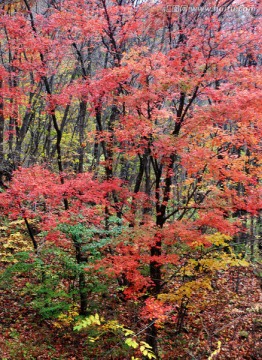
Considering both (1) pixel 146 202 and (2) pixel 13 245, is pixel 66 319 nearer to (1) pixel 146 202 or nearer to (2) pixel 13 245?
(2) pixel 13 245

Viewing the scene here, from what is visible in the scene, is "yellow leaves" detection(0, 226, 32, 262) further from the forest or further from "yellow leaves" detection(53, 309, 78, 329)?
"yellow leaves" detection(53, 309, 78, 329)

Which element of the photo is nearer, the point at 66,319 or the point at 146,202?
the point at 66,319

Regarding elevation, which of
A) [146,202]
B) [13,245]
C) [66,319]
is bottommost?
[66,319]

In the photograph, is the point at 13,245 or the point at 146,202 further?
the point at 13,245

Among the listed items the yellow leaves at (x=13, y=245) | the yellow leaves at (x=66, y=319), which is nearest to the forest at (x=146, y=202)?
the yellow leaves at (x=66, y=319)

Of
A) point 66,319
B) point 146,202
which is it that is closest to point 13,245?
point 66,319

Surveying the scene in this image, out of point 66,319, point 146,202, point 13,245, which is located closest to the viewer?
point 66,319

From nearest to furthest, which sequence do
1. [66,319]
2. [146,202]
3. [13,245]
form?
[66,319]
[146,202]
[13,245]

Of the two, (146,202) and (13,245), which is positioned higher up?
(146,202)

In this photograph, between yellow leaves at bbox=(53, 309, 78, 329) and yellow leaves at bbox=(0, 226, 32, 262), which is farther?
yellow leaves at bbox=(0, 226, 32, 262)

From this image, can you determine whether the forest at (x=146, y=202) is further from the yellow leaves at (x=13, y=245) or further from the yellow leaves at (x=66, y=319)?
the yellow leaves at (x=13, y=245)

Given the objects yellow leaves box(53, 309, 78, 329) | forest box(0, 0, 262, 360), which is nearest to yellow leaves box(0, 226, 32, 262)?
forest box(0, 0, 262, 360)

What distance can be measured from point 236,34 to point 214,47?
2.05 feet

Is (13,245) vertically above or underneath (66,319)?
above
